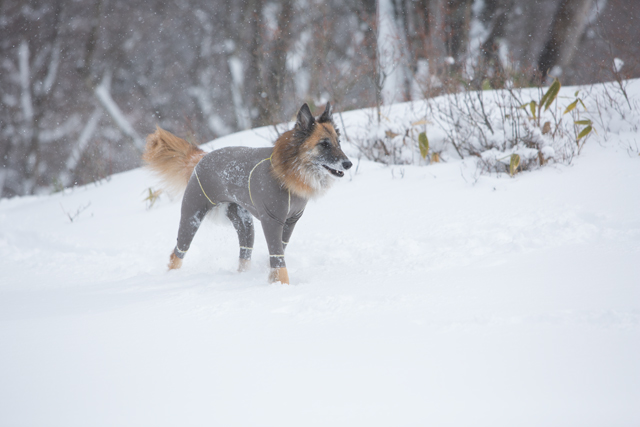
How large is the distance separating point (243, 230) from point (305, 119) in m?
1.38

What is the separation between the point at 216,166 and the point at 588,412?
3.09 m

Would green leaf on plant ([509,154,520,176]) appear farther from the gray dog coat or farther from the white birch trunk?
the white birch trunk

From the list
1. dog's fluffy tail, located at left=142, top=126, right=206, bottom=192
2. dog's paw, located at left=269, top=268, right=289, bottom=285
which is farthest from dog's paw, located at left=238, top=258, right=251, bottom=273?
dog's fluffy tail, located at left=142, top=126, right=206, bottom=192

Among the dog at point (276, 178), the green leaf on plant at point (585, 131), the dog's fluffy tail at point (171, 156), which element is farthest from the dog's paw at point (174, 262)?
the green leaf on plant at point (585, 131)

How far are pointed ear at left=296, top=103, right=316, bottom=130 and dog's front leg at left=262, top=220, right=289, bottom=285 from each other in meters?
0.81

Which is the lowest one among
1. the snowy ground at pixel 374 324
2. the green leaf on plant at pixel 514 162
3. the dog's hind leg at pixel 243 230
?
the snowy ground at pixel 374 324

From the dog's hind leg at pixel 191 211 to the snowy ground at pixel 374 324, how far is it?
0.33 m

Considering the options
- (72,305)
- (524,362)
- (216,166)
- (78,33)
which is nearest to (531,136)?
(216,166)

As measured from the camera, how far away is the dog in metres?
3.28

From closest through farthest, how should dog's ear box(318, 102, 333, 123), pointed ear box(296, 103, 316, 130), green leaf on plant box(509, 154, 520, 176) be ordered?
pointed ear box(296, 103, 316, 130)
dog's ear box(318, 102, 333, 123)
green leaf on plant box(509, 154, 520, 176)

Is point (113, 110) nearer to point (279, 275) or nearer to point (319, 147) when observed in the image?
point (319, 147)

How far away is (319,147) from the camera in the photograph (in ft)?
10.9

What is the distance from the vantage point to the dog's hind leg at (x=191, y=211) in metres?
3.82

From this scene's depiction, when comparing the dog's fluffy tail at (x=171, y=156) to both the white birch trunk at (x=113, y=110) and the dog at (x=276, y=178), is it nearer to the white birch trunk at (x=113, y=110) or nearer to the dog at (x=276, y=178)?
the dog at (x=276, y=178)
